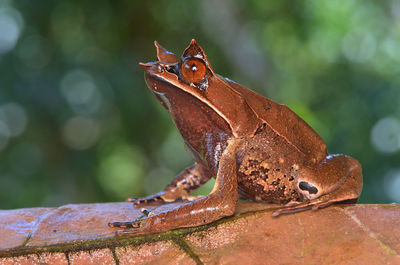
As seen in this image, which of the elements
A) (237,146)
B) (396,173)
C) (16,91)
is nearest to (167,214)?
(237,146)

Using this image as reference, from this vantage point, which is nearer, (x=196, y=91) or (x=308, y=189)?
(x=196, y=91)

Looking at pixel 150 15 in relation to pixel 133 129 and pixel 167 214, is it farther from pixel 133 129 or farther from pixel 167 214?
pixel 167 214

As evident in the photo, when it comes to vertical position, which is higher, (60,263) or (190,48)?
(190,48)

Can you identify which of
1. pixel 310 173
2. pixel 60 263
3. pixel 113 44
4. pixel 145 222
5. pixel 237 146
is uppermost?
pixel 113 44

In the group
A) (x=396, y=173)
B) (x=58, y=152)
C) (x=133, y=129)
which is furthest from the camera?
(x=133, y=129)

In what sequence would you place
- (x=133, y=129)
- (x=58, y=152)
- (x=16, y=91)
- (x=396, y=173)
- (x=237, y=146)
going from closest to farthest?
(x=237, y=146)
(x=396, y=173)
(x=16, y=91)
(x=58, y=152)
(x=133, y=129)

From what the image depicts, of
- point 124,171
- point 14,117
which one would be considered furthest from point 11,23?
point 124,171

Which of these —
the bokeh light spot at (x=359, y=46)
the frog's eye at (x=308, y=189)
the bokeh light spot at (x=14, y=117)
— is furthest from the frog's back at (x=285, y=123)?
the bokeh light spot at (x=14, y=117)

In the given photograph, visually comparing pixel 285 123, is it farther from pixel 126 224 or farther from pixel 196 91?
pixel 126 224
